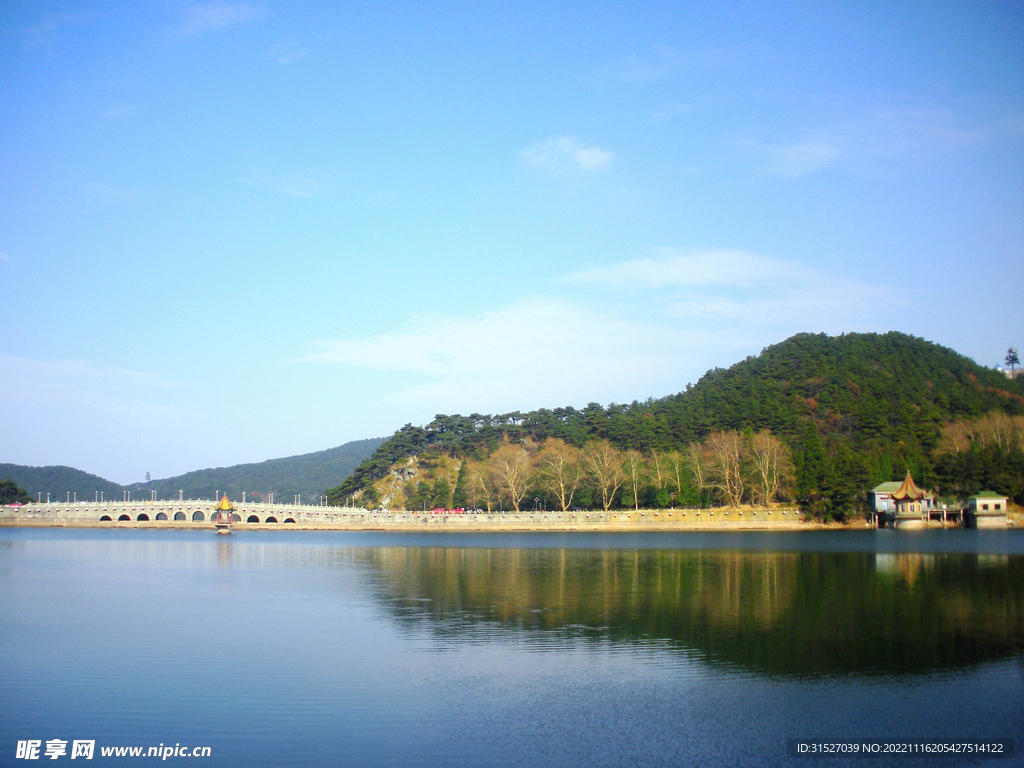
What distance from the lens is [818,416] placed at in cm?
10006

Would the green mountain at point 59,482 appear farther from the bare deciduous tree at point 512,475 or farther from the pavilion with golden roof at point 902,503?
the pavilion with golden roof at point 902,503

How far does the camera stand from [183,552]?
2221 inches

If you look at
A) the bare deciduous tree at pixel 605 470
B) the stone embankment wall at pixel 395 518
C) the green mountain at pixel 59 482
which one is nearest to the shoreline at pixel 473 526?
the stone embankment wall at pixel 395 518

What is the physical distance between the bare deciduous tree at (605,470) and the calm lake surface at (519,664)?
49022 millimetres

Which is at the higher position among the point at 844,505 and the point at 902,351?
the point at 902,351

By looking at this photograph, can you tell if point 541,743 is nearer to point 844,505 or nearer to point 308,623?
point 308,623

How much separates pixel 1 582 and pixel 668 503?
208 ft

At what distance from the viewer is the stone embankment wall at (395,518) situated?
78.3 m

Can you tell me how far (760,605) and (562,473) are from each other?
63569 mm

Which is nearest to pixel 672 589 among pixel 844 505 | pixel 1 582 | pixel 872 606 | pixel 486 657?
pixel 872 606

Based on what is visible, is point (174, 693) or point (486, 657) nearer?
point (174, 693)

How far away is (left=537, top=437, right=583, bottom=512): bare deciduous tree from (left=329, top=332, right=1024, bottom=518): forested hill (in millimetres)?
10139

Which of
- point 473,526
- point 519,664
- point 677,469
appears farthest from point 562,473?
point 519,664

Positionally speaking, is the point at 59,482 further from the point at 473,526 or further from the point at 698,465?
the point at 698,465
